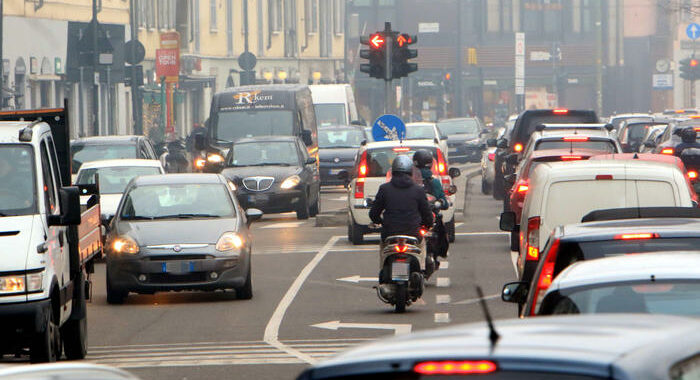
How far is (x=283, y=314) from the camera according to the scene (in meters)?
16.6

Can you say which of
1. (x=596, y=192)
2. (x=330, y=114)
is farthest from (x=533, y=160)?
(x=330, y=114)

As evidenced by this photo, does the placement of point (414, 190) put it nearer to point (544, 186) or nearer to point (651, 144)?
point (544, 186)

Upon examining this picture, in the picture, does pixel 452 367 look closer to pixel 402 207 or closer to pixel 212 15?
pixel 402 207

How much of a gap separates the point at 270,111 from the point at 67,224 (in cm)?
2586

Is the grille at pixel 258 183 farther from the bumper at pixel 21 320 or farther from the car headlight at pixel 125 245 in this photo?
the bumper at pixel 21 320

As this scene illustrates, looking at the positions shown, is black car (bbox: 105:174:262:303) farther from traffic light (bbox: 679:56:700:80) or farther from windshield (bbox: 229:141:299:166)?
traffic light (bbox: 679:56:700:80)

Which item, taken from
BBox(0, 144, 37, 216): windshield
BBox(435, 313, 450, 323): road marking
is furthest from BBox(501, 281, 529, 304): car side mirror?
BBox(435, 313, 450, 323): road marking

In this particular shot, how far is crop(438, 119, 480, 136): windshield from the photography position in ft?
197

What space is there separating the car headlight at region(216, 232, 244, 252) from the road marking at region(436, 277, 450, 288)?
253cm

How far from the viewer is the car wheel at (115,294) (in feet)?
59.3

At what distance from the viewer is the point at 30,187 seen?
12781mm

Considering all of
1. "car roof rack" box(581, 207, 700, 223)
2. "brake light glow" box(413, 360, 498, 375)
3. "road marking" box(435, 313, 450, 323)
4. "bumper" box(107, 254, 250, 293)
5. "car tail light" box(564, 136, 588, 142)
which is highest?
"brake light glow" box(413, 360, 498, 375)

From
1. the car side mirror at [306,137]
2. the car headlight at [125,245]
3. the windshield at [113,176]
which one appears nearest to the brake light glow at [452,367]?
the car headlight at [125,245]

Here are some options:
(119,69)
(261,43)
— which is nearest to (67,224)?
(119,69)
